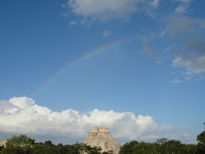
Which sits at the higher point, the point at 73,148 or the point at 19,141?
the point at 19,141

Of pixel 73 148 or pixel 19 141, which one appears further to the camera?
pixel 19 141

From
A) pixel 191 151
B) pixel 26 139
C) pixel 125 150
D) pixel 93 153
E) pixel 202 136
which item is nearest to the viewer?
pixel 202 136

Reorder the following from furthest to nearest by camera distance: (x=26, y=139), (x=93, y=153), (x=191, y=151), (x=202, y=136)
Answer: (x=26, y=139) → (x=93, y=153) → (x=191, y=151) → (x=202, y=136)

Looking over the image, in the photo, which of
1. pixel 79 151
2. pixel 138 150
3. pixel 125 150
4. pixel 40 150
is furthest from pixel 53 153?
pixel 125 150

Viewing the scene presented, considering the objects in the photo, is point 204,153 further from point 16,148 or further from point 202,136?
point 16,148

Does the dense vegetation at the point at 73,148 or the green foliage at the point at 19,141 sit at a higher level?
the green foliage at the point at 19,141

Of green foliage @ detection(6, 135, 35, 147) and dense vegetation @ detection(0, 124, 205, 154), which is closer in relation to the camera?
dense vegetation @ detection(0, 124, 205, 154)

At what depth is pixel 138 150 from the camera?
140 m

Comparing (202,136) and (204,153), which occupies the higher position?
(202,136)

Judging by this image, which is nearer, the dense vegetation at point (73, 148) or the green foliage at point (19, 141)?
the dense vegetation at point (73, 148)

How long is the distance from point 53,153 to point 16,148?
19.8 metres

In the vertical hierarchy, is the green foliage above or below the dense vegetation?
above

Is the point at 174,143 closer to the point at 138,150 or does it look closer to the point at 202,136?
the point at 138,150

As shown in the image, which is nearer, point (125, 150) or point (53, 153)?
point (53, 153)
